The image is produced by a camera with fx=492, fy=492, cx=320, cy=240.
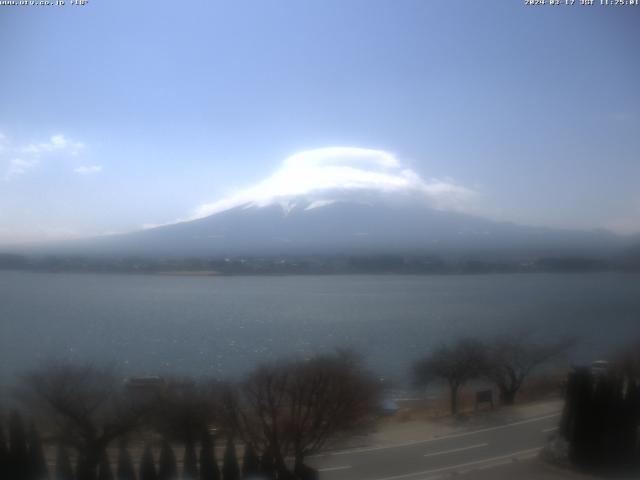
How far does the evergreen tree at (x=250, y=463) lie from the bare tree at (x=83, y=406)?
32.0 inches

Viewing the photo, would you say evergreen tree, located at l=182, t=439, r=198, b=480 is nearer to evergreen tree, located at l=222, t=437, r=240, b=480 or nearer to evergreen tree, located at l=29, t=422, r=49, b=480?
evergreen tree, located at l=222, t=437, r=240, b=480

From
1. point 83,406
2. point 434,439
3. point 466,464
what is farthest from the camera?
point 434,439

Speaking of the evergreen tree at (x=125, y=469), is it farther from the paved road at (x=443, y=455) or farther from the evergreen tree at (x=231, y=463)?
the paved road at (x=443, y=455)

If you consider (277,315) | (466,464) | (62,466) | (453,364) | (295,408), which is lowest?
(466,464)

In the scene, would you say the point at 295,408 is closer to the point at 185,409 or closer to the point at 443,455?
the point at 185,409

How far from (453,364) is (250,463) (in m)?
1.88

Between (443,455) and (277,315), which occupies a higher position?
(277,315)

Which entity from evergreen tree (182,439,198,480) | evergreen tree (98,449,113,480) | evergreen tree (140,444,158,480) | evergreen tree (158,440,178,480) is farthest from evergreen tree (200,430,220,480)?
evergreen tree (98,449,113,480)

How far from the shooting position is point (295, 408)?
360cm

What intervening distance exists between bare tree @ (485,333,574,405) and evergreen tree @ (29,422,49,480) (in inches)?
140

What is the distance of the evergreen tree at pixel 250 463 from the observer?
3.54 m

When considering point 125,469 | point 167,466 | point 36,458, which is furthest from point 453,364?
point 36,458

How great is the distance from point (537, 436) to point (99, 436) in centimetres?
348

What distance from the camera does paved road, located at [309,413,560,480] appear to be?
11.9ft
